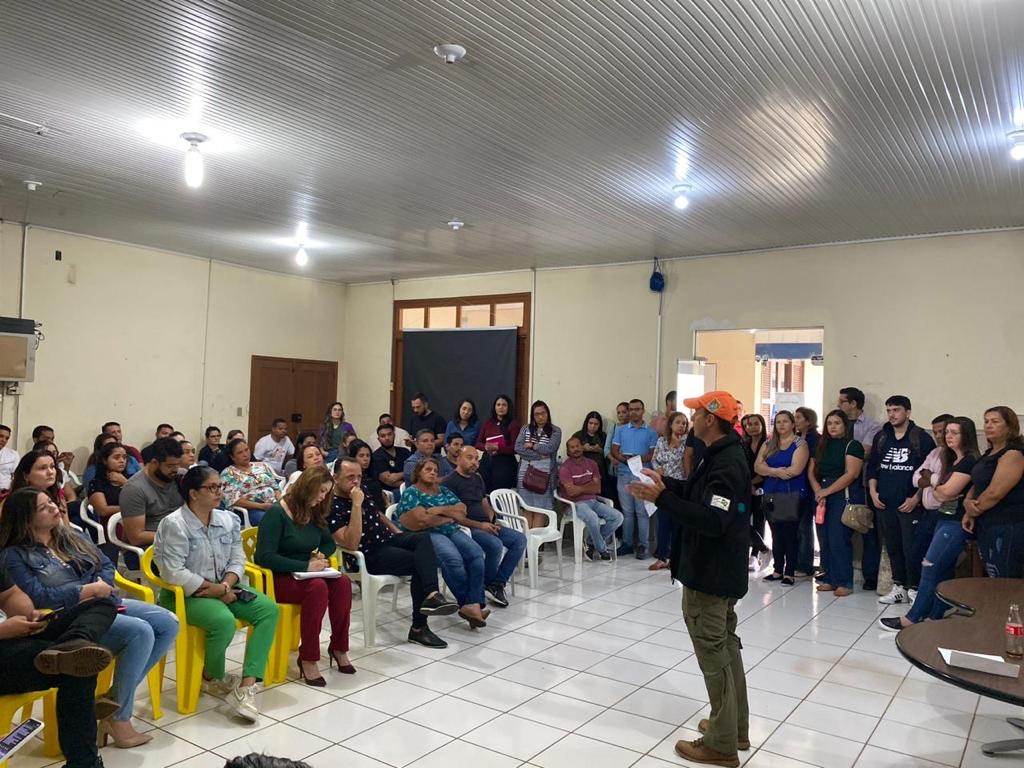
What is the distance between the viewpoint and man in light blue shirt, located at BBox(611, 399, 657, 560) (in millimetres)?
7180

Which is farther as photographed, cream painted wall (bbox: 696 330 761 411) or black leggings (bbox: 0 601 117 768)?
cream painted wall (bbox: 696 330 761 411)

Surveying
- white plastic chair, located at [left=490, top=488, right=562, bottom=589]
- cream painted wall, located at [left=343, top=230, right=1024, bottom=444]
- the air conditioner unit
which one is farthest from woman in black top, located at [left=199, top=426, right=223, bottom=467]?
white plastic chair, located at [left=490, top=488, right=562, bottom=589]

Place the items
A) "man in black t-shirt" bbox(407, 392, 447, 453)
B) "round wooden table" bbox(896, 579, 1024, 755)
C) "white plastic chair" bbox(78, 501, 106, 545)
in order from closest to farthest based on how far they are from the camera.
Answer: "round wooden table" bbox(896, 579, 1024, 755)
"white plastic chair" bbox(78, 501, 106, 545)
"man in black t-shirt" bbox(407, 392, 447, 453)

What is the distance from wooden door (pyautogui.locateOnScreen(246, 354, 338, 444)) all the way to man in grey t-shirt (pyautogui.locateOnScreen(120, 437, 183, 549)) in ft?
16.7

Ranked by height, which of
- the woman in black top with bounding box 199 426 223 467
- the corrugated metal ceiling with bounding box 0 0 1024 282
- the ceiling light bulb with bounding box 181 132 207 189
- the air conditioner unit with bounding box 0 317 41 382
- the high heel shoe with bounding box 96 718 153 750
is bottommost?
the high heel shoe with bounding box 96 718 153 750

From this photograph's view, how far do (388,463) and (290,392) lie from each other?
356 cm

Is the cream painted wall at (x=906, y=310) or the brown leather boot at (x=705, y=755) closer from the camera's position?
the brown leather boot at (x=705, y=755)

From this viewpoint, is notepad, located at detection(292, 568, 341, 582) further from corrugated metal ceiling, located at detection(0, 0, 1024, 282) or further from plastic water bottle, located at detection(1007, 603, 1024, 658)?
plastic water bottle, located at detection(1007, 603, 1024, 658)

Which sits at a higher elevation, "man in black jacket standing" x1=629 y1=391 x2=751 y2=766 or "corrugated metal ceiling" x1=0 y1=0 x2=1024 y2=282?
"corrugated metal ceiling" x1=0 y1=0 x2=1024 y2=282

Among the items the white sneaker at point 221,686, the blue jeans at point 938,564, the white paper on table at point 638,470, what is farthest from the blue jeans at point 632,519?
the white sneaker at point 221,686

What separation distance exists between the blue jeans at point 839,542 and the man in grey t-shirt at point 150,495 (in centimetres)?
466

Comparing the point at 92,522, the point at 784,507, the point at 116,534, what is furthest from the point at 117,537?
the point at 784,507

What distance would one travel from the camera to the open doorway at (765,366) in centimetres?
777

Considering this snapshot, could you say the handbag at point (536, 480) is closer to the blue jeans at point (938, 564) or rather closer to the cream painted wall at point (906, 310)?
the cream painted wall at point (906, 310)
